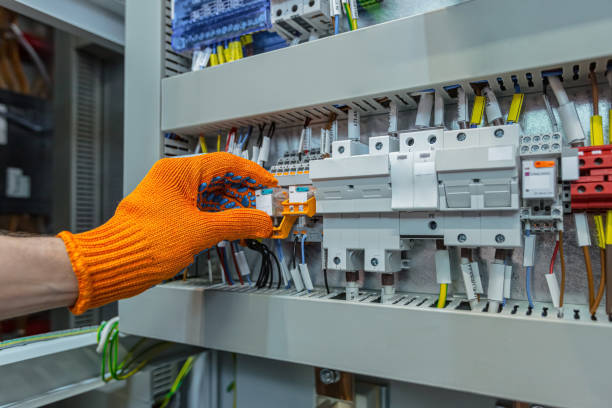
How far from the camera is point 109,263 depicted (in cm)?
70

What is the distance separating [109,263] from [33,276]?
109mm

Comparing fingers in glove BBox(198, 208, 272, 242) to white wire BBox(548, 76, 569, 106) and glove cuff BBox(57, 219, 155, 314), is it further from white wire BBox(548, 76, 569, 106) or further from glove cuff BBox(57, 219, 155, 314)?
white wire BBox(548, 76, 569, 106)

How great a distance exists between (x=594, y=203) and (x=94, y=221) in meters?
1.97

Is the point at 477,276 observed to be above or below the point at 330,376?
above

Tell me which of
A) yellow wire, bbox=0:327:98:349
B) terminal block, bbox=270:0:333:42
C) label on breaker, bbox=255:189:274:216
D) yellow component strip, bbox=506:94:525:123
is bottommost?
yellow wire, bbox=0:327:98:349

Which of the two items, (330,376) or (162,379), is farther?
(162,379)

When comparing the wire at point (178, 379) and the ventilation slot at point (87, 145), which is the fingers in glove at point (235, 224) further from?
the ventilation slot at point (87, 145)

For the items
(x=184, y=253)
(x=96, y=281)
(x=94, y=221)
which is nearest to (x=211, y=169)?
(x=184, y=253)

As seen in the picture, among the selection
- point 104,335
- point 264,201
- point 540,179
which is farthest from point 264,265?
point 540,179

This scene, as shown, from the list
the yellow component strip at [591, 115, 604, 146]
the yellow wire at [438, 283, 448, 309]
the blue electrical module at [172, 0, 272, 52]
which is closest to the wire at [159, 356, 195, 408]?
the yellow wire at [438, 283, 448, 309]

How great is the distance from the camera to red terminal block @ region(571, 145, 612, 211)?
68 cm

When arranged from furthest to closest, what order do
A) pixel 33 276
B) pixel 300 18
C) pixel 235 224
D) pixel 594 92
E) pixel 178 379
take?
1. pixel 178 379
2. pixel 300 18
3. pixel 235 224
4. pixel 594 92
5. pixel 33 276

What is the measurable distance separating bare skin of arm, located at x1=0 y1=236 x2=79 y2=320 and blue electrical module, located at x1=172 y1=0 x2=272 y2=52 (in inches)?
27.9

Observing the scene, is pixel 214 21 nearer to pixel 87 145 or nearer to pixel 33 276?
pixel 33 276
